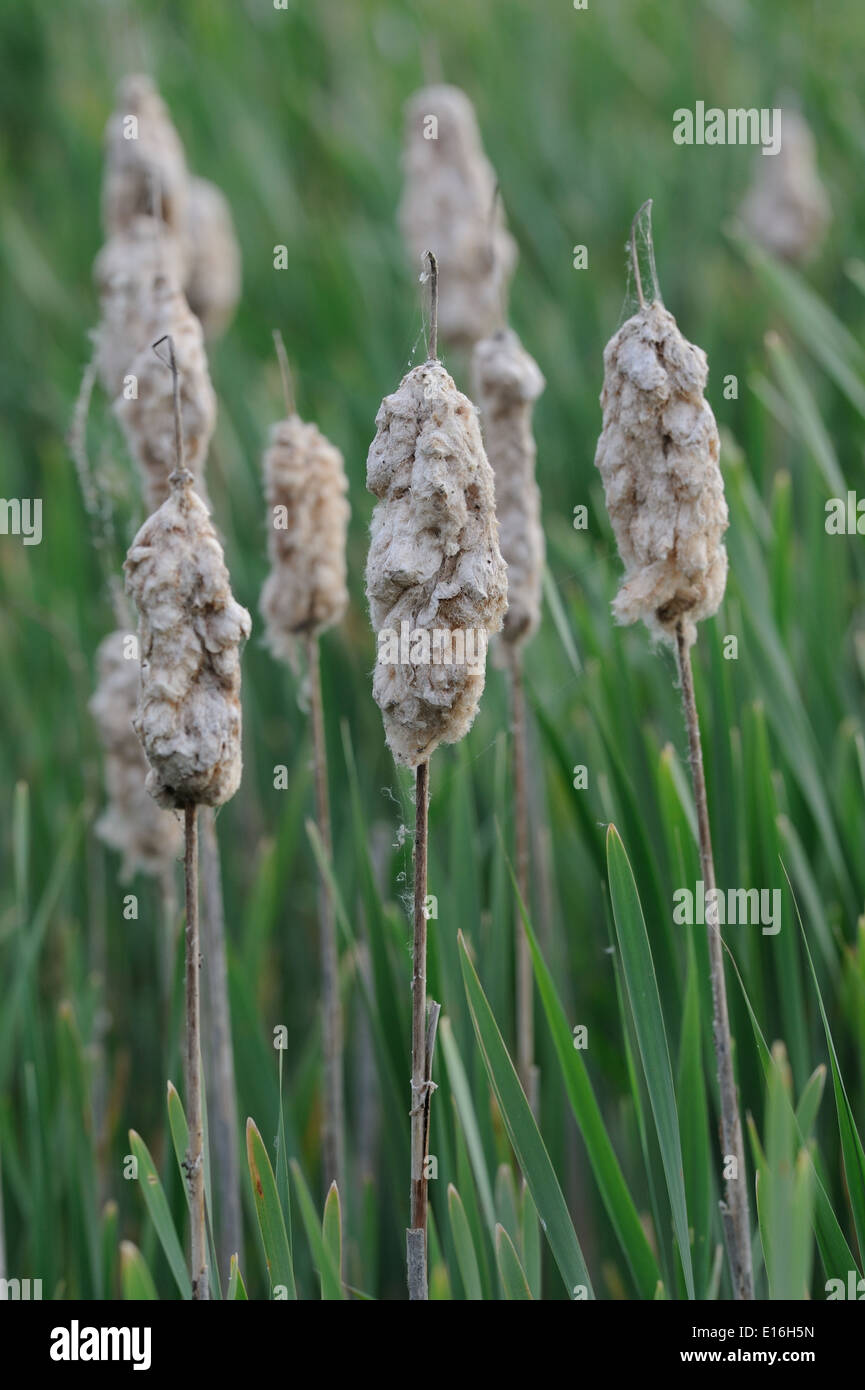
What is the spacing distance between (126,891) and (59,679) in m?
0.39

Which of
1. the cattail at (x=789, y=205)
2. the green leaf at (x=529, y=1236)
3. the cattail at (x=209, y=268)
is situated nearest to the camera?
the green leaf at (x=529, y=1236)

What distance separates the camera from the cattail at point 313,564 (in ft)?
3.57

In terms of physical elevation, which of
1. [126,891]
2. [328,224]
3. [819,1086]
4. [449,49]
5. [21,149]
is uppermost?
[449,49]

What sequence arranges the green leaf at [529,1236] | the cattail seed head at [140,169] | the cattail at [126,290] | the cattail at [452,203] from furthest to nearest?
the cattail at [452,203] < the cattail seed head at [140,169] < the cattail at [126,290] < the green leaf at [529,1236]

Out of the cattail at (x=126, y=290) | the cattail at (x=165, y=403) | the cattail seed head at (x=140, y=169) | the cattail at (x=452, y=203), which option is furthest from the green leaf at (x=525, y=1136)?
the cattail at (x=452, y=203)

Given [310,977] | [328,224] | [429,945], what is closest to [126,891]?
[310,977]

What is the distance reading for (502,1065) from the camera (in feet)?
2.77

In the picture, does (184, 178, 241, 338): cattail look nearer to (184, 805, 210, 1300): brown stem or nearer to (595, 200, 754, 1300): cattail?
(595, 200, 754, 1300): cattail

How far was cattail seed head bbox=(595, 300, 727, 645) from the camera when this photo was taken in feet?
2.59

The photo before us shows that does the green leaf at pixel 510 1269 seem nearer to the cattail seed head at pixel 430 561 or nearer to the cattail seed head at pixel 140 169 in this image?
the cattail seed head at pixel 430 561

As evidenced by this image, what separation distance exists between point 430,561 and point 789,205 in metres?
2.09

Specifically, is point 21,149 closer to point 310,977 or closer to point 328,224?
point 328,224

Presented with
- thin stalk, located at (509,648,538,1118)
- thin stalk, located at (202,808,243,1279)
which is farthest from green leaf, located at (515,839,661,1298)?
thin stalk, located at (202,808,243,1279)

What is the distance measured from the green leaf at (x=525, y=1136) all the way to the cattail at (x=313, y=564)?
0.84ft
